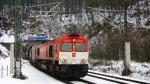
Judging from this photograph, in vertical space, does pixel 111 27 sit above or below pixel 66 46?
above

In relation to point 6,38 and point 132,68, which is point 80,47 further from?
point 6,38

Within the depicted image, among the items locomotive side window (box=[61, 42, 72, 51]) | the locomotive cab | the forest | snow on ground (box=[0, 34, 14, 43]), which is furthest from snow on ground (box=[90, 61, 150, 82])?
snow on ground (box=[0, 34, 14, 43])

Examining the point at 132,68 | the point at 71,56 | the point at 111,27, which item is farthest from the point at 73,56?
the point at 111,27

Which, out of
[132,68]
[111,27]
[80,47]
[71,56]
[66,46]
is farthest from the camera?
[111,27]

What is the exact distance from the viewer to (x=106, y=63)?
3675cm

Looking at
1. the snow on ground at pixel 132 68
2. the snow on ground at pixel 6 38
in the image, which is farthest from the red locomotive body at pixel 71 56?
the snow on ground at pixel 6 38

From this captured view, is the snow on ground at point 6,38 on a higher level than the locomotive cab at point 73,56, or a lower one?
higher

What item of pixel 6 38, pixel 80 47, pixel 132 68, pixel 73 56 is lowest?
pixel 132 68

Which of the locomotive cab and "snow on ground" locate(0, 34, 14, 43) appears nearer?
the locomotive cab

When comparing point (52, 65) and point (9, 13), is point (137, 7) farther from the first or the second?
point (9, 13)

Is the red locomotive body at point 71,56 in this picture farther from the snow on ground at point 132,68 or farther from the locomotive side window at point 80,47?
the snow on ground at point 132,68

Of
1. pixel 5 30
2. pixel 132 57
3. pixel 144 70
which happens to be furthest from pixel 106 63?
pixel 5 30

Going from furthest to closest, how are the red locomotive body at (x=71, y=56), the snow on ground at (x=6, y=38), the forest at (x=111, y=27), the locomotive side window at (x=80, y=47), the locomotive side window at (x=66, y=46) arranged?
the snow on ground at (x=6, y=38) → the forest at (x=111, y=27) → the locomotive side window at (x=80, y=47) → the locomotive side window at (x=66, y=46) → the red locomotive body at (x=71, y=56)

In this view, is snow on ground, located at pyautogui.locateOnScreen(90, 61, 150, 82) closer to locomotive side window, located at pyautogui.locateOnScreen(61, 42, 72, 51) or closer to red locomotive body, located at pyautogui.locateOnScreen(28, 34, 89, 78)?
red locomotive body, located at pyautogui.locateOnScreen(28, 34, 89, 78)
